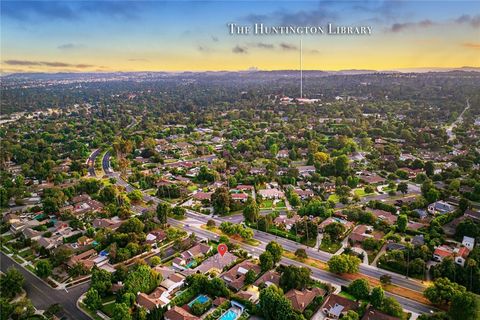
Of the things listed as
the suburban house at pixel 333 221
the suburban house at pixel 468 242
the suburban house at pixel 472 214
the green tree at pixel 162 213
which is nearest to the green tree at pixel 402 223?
the suburban house at pixel 333 221

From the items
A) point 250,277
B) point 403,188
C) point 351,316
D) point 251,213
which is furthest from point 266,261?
point 403,188

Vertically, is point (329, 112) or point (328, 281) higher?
point (329, 112)

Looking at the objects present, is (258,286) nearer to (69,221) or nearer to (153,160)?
(69,221)

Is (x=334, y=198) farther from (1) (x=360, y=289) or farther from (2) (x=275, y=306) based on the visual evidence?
(2) (x=275, y=306)

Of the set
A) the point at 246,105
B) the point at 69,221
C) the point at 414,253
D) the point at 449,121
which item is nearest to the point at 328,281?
the point at 414,253

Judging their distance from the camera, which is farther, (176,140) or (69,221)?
(176,140)

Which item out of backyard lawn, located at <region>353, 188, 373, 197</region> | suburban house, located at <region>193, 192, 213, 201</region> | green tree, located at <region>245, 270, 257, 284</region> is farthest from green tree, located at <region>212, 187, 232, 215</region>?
backyard lawn, located at <region>353, 188, 373, 197</region>
